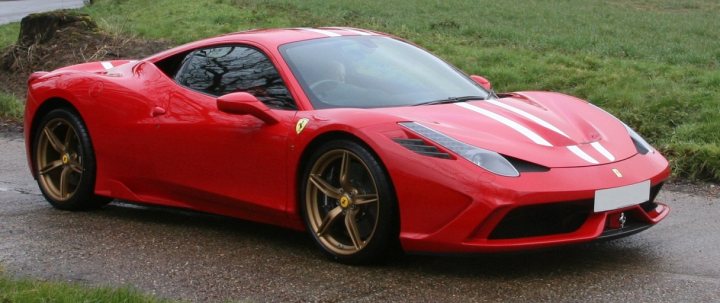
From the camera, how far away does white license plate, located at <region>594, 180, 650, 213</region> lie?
4.84 meters

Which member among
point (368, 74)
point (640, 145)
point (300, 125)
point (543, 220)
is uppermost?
point (368, 74)

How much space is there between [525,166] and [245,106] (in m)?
1.48

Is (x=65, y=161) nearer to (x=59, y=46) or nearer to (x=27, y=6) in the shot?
(x=59, y=46)

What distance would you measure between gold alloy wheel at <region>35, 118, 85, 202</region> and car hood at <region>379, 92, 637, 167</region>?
2436 millimetres

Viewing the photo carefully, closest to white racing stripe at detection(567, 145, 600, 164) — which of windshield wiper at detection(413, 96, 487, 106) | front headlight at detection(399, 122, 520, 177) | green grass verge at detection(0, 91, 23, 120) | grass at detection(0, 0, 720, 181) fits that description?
front headlight at detection(399, 122, 520, 177)

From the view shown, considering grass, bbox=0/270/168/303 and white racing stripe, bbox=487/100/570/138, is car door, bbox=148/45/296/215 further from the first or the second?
grass, bbox=0/270/168/303

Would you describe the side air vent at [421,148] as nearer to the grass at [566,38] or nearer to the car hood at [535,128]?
the car hood at [535,128]

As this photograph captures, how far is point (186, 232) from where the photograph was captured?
6.14 m

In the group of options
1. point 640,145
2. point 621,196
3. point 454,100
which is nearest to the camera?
point 621,196

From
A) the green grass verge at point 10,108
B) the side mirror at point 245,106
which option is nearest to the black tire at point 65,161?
the side mirror at point 245,106

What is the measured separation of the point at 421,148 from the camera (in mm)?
4895

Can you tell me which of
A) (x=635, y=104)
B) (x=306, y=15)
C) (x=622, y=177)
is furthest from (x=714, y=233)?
(x=306, y=15)

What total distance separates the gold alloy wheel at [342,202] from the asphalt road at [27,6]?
22457 mm

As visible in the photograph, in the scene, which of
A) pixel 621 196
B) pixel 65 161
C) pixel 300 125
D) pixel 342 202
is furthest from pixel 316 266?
pixel 65 161
